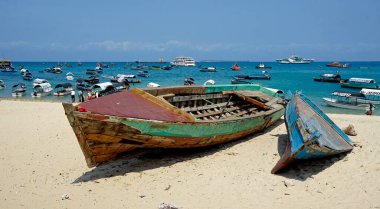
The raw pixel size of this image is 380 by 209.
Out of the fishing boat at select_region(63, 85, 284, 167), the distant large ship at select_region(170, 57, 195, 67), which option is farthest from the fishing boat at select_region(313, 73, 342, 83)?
the distant large ship at select_region(170, 57, 195, 67)

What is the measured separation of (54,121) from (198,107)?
8349 millimetres

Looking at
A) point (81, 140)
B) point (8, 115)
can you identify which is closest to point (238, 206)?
point (81, 140)

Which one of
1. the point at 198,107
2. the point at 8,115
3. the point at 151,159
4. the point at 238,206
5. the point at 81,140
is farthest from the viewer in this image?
the point at 8,115

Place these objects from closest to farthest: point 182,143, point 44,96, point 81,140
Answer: point 81,140
point 182,143
point 44,96

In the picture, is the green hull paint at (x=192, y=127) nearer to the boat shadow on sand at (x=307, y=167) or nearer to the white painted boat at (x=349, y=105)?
the boat shadow on sand at (x=307, y=167)

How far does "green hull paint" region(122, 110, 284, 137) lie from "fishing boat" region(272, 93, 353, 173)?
138cm

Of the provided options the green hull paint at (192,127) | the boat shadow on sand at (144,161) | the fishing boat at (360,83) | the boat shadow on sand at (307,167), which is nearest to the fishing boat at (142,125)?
the green hull paint at (192,127)

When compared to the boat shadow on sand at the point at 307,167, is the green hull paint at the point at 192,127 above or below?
above

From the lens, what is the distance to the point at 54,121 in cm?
1512

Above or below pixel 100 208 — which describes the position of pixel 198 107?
above

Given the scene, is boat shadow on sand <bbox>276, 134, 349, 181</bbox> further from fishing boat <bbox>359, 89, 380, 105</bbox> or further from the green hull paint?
fishing boat <bbox>359, 89, 380, 105</bbox>

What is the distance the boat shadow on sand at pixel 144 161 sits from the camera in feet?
25.9

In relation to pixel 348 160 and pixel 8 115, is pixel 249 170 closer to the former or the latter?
pixel 348 160

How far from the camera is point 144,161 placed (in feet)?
27.9
